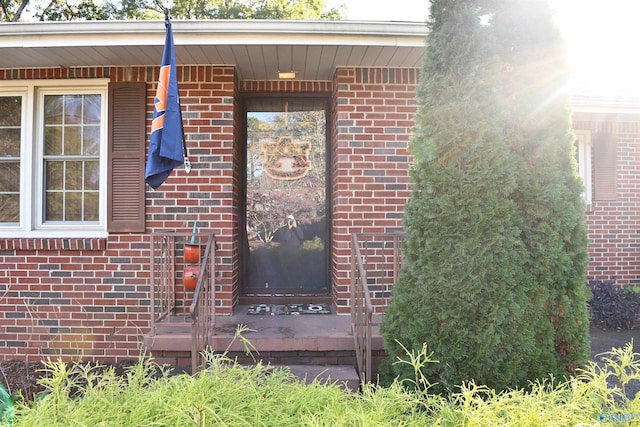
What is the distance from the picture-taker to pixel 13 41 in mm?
3834

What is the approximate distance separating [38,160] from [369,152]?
11.1 feet

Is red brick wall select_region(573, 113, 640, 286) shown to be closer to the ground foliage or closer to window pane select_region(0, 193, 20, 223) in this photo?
the ground foliage

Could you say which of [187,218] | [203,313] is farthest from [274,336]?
[187,218]

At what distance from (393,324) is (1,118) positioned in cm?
452

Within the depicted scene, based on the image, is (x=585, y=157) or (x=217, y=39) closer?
(x=217, y=39)

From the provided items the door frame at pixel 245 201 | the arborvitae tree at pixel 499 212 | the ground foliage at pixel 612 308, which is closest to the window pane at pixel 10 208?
the door frame at pixel 245 201

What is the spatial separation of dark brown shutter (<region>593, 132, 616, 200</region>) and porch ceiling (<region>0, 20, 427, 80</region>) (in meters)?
3.62

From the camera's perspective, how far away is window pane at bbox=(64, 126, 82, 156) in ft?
14.9

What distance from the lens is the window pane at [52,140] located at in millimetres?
4536

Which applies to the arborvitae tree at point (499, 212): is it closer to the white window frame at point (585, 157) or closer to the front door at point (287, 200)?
the front door at point (287, 200)

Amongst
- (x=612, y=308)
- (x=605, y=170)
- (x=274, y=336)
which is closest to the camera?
(x=274, y=336)

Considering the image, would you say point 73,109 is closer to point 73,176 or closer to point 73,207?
point 73,176

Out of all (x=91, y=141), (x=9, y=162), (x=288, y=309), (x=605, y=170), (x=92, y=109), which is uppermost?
(x=92, y=109)

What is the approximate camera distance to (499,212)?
249 centimetres
